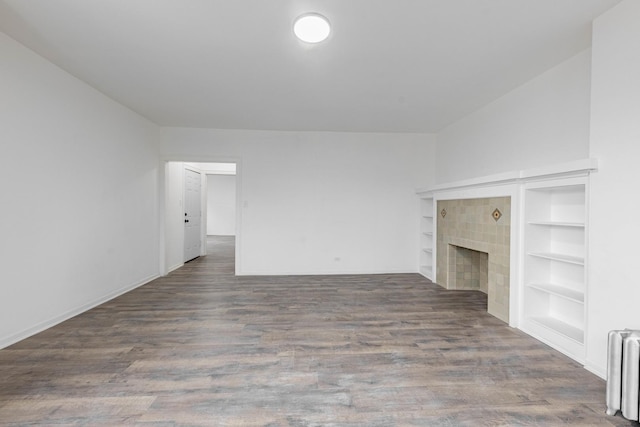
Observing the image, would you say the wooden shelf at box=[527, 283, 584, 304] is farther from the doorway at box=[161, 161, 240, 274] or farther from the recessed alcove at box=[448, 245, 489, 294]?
the doorway at box=[161, 161, 240, 274]

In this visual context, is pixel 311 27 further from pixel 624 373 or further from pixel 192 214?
pixel 192 214

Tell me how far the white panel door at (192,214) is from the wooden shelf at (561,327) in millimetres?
6322

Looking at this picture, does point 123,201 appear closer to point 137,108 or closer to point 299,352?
point 137,108

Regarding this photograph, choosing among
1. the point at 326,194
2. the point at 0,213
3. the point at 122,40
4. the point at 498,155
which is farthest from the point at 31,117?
the point at 498,155

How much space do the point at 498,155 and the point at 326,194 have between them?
281 centimetres

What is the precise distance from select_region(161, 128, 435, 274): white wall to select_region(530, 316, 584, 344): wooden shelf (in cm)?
281

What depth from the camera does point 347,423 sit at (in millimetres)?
1734

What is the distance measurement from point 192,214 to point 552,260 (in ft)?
21.7

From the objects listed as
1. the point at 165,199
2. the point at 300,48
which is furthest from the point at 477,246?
the point at 165,199

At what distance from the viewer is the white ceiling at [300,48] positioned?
221cm

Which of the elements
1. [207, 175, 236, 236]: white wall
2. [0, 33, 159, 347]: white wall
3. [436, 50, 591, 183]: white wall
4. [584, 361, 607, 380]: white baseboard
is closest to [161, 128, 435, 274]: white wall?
[436, 50, 591, 183]: white wall

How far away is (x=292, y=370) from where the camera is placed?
2305 mm

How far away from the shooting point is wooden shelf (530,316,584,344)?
2.59 metres

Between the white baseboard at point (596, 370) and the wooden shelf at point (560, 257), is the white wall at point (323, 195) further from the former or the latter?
the white baseboard at point (596, 370)
